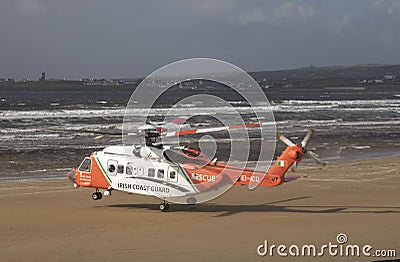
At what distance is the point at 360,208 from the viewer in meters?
19.8

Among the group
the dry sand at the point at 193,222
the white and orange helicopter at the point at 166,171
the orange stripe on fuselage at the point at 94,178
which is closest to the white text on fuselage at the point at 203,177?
the white and orange helicopter at the point at 166,171

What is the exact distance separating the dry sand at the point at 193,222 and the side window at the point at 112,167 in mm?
1034

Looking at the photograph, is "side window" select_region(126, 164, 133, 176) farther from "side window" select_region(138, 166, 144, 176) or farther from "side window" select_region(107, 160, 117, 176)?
"side window" select_region(107, 160, 117, 176)

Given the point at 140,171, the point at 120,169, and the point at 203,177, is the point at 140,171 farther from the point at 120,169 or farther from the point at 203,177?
the point at 203,177

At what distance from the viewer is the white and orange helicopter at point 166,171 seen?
18359 mm

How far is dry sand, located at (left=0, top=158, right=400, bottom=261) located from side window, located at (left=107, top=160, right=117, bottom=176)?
3.39 ft

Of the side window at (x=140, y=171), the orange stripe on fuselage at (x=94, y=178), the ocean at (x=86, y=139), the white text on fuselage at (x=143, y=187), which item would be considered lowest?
the white text on fuselage at (x=143, y=187)

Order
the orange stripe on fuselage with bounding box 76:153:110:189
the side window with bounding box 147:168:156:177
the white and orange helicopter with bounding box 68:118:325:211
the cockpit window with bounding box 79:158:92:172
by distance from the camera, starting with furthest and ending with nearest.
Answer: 1. the cockpit window with bounding box 79:158:92:172
2. the orange stripe on fuselage with bounding box 76:153:110:189
3. the side window with bounding box 147:168:156:177
4. the white and orange helicopter with bounding box 68:118:325:211

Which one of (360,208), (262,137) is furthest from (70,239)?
(262,137)

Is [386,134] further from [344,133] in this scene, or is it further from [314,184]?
[314,184]

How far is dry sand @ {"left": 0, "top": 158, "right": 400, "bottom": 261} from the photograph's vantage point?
1473cm

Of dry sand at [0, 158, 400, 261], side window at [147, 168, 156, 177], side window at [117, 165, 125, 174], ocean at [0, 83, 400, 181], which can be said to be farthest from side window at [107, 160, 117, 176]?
ocean at [0, 83, 400, 181]

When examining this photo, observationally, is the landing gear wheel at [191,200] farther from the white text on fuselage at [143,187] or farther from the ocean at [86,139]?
the ocean at [86,139]

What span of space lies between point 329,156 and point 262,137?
413 inches
